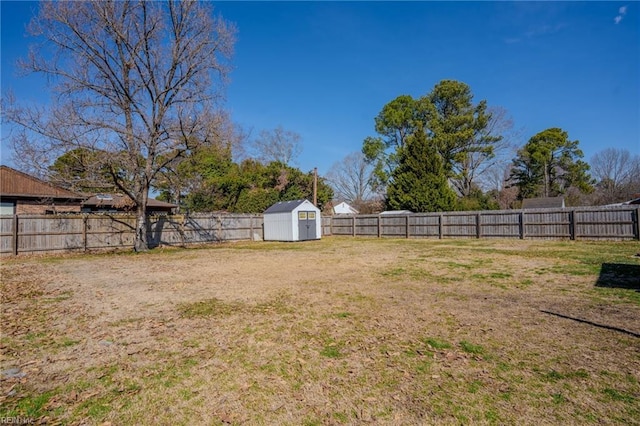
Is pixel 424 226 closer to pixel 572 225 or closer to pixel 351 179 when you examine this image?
pixel 572 225

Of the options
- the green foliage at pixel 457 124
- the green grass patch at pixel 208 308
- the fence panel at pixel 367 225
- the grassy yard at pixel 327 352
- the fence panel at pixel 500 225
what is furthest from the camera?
the green foliage at pixel 457 124

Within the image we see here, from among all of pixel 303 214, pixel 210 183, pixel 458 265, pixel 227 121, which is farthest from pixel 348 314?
pixel 210 183

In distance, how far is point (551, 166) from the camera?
117 feet

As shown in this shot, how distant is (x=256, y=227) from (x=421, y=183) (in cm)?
1293

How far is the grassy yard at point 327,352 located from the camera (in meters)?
2.46

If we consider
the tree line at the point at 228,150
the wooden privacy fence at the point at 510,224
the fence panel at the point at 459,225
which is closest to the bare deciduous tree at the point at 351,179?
the tree line at the point at 228,150

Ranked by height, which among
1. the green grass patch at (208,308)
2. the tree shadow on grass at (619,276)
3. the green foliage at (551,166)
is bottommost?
the green grass patch at (208,308)

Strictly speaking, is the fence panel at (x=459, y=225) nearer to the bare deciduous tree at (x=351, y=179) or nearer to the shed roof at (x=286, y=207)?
the shed roof at (x=286, y=207)

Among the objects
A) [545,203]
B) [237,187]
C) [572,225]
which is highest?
[237,187]

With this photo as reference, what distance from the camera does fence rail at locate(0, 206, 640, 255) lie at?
13.4 m

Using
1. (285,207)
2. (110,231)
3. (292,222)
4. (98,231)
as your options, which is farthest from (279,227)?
(98,231)

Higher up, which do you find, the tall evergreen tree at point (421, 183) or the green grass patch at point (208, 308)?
the tall evergreen tree at point (421, 183)

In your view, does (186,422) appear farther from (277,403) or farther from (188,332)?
(188,332)

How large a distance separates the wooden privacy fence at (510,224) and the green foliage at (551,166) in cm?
2214
